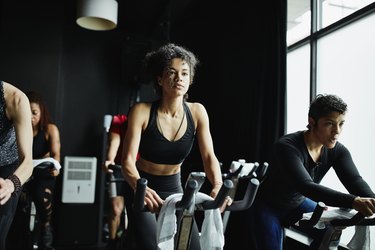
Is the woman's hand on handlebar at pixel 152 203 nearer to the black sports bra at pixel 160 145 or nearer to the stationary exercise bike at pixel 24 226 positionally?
the black sports bra at pixel 160 145

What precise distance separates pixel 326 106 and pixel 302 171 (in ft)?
1.18

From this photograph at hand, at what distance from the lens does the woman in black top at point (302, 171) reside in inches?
75.4

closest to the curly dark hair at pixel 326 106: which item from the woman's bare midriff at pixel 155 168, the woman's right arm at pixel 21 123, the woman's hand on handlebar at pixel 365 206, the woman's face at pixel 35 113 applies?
the woman's hand on handlebar at pixel 365 206

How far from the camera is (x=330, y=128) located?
1920mm

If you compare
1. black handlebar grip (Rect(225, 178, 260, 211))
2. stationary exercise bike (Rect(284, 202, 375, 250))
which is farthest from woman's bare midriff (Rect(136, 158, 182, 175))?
stationary exercise bike (Rect(284, 202, 375, 250))

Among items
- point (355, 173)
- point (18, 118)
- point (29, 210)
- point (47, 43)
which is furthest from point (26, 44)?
point (355, 173)

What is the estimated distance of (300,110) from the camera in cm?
342

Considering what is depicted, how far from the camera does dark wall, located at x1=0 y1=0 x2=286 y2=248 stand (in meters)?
3.39

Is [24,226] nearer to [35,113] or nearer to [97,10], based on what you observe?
[35,113]

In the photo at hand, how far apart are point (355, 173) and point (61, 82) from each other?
3.79 m

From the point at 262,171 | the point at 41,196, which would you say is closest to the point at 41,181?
the point at 41,196

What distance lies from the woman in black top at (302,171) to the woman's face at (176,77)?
617 millimetres

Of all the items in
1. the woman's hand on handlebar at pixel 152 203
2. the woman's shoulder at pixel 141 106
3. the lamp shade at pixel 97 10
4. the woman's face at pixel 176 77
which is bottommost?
the woman's hand on handlebar at pixel 152 203

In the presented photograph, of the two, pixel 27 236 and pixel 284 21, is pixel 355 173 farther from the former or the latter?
pixel 27 236
